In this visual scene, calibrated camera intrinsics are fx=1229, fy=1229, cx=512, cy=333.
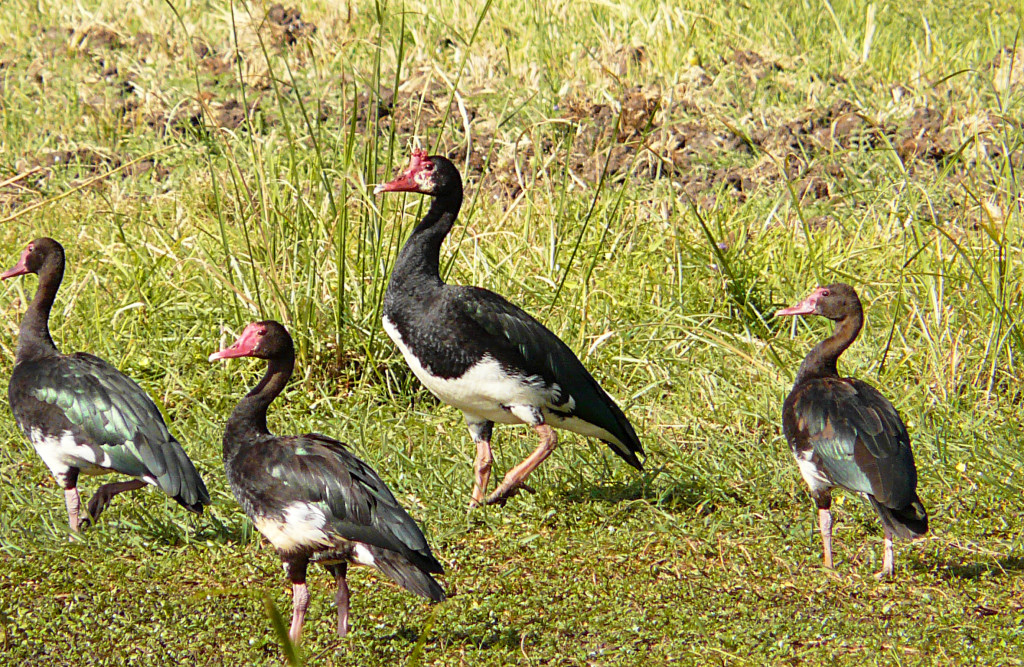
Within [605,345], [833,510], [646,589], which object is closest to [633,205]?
[605,345]

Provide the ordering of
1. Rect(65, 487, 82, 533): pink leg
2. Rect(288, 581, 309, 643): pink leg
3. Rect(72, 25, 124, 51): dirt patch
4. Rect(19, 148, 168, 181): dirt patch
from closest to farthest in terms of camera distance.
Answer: Rect(288, 581, 309, 643): pink leg, Rect(65, 487, 82, 533): pink leg, Rect(19, 148, 168, 181): dirt patch, Rect(72, 25, 124, 51): dirt patch

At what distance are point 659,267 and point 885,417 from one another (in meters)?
2.58

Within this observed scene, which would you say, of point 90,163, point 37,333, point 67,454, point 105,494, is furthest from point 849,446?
point 90,163

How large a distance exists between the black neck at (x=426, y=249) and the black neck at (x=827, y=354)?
1.66 metres

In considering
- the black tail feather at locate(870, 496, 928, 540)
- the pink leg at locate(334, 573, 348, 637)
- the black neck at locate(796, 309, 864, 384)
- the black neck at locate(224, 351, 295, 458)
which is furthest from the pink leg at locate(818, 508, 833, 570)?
the black neck at locate(224, 351, 295, 458)

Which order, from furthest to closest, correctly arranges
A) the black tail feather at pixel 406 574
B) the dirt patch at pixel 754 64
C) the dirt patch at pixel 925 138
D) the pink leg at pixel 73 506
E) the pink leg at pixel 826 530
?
the dirt patch at pixel 754 64
the dirt patch at pixel 925 138
the pink leg at pixel 73 506
the pink leg at pixel 826 530
the black tail feather at pixel 406 574

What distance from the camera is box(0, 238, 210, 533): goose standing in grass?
4758mm

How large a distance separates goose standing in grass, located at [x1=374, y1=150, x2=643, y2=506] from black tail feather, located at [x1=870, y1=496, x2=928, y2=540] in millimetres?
1221

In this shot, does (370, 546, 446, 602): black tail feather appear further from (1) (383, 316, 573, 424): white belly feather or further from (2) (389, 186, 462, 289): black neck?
(2) (389, 186, 462, 289): black neck

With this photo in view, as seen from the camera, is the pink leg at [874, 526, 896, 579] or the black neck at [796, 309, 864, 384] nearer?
the pink leg at [874, 526, 896, 579]

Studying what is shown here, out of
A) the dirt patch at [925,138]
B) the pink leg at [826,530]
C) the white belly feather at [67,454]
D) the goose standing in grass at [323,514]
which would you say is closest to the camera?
the goose standing in grass at [323,514]

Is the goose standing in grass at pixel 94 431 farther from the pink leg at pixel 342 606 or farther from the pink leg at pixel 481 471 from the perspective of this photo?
the pink leg at pixel 481 471

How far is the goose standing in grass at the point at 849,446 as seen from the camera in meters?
4.45

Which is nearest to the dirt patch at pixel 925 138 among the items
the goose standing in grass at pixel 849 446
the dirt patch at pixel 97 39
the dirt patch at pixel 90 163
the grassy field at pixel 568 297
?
the grassy field at pixel 568 297
